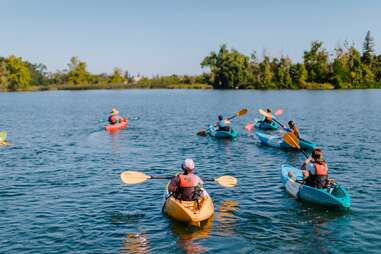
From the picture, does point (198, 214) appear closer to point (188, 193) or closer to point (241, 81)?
point (188, 193)

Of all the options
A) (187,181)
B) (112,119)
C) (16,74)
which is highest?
(16,74)

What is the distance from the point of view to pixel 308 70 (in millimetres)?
132875

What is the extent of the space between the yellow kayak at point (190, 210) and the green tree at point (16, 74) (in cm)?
15945

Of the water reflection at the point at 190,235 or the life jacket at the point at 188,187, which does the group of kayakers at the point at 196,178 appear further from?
the water reflection at the point at 190,235

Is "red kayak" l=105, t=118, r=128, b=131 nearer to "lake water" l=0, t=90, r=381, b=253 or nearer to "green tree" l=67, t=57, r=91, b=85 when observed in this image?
"lake water" l=0, t=90, r=381, b=253

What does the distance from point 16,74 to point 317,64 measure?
100413 mm

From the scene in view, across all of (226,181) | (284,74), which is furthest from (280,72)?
(226,181)

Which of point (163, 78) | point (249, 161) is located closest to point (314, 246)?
point (249, 161)

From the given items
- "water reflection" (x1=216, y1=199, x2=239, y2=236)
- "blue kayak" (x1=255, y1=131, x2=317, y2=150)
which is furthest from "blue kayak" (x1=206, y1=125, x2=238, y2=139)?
"water reflection" (x1=216, y1=199, x2=239, y2=236)

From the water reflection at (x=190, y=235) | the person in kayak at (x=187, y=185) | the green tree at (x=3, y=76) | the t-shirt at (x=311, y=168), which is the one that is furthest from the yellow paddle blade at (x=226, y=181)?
the green tree at (x=3, y=76)

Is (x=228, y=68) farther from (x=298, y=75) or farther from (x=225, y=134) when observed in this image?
(x=225, y=134)

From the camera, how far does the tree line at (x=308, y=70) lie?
129500 millimetres

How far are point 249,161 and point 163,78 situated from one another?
161 m

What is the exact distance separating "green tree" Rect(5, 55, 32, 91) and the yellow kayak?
159m
